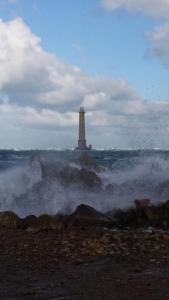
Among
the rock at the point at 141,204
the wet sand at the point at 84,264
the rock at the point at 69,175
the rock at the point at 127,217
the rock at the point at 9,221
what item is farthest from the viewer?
Result: the rock at the point at 69,175

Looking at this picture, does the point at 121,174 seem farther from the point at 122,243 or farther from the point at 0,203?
the point at 122,243

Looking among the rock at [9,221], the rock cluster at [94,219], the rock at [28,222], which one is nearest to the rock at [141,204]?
the rock cluster at [94,219]

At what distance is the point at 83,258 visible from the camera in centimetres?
729

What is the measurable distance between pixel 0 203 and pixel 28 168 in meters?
3.31

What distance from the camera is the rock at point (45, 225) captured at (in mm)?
8906

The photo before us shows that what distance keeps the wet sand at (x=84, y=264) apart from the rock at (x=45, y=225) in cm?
16

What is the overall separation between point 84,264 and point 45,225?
6.81 ft

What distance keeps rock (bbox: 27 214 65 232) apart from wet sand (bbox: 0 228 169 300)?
163 millimetres

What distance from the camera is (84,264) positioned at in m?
7.00

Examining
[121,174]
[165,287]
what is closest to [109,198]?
[121,174]

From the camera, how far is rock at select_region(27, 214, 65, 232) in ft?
29.2

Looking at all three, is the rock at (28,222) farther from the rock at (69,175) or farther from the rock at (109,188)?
the rock at (69,175)

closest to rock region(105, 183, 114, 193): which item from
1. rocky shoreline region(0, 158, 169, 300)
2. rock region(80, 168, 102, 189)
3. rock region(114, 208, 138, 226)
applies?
rock region(80, 168, 102, 189)

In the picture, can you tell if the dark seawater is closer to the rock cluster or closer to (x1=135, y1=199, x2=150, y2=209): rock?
(x1=135, y1=199, x2=150, y2=209): rock
